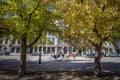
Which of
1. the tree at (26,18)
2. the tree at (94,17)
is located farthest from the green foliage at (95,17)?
the tree at (26,18)

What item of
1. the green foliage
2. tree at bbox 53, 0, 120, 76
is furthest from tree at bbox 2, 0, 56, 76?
the green foliage

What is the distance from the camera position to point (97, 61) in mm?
19781

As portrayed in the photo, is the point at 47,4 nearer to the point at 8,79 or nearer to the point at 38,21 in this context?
the point at 38,21

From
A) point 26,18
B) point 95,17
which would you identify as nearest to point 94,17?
point 95,17

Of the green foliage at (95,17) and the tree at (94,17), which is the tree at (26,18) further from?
the green foliage at (95,17)

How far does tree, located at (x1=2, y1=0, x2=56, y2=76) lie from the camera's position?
17906 mm

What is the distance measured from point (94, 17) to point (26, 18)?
615 centimetres

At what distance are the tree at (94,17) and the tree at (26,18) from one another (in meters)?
2.19

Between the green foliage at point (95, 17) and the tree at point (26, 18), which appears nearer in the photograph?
the green foliage at point (95, 17)

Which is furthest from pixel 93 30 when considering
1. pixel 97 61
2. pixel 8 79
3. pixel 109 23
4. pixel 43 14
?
pixel 8 79

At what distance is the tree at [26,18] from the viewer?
17.9 meters

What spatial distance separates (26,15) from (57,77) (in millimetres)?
6292

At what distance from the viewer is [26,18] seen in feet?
61.6

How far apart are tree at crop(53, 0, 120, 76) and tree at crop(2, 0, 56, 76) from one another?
7.18ft
